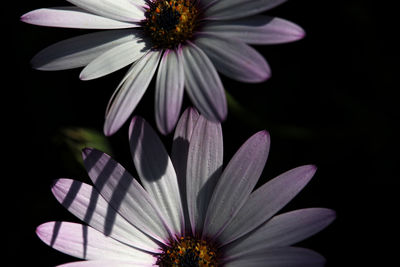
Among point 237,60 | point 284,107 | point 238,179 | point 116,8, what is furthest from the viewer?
point 284,107

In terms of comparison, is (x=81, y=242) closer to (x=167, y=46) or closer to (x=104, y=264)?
(x=104, y=264)

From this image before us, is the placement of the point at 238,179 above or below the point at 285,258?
above

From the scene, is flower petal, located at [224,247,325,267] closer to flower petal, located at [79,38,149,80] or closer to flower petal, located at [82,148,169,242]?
flower petal, located at [82,148,169,242]

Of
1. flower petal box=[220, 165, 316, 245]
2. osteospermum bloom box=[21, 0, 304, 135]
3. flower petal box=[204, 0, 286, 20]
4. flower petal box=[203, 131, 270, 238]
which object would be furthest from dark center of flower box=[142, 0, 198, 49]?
flower petal box=[220, 165, 316, 245]

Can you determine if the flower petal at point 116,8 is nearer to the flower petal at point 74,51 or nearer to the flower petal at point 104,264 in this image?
the flower petal at point 74,51

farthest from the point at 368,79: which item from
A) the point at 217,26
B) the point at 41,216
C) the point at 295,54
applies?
the point at 41,216

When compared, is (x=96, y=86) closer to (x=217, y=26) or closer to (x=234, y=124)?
(x=234, y=124)

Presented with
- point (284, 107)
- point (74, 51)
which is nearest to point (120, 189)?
point (74, 51)
